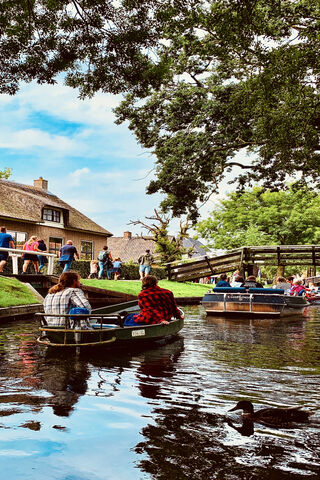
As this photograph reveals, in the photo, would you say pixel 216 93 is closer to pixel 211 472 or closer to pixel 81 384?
pixel 81 384

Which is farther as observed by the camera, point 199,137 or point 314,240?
point 314,240

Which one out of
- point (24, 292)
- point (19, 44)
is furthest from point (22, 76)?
point (24, 292)

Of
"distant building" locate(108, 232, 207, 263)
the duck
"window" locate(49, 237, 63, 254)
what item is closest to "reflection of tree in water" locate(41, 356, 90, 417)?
the duck

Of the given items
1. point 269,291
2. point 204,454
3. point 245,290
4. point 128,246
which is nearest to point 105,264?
point 245,290

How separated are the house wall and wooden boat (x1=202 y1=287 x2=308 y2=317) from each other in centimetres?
1947

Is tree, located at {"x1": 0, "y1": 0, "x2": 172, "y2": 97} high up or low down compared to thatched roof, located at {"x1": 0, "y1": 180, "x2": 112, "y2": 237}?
down

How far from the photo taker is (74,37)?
25.4 feet

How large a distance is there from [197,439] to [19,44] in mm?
6273

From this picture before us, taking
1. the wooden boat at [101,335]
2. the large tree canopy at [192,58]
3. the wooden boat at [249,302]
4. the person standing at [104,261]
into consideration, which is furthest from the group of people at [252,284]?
the wooden boat at [101,335]

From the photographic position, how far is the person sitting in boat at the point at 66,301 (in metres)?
8.38

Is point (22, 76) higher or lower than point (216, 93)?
lower

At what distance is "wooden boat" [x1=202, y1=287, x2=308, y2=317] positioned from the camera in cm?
1730

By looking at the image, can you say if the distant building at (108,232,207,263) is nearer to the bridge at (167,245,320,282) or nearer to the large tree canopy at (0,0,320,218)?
the bridge at (167,245,320,282)

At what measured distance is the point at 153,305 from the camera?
967 centimetres
